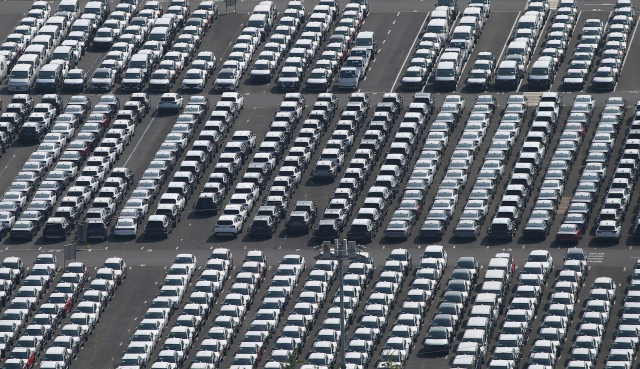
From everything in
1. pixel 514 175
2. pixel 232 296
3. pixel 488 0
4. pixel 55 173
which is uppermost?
pixel 488 0

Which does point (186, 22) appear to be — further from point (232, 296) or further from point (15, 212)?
point (232, 296)

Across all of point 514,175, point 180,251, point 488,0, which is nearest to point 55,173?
point 180,251

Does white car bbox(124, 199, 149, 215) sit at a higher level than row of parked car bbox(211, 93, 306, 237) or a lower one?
lower

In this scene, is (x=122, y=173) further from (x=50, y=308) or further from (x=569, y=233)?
(x=569, y=233)

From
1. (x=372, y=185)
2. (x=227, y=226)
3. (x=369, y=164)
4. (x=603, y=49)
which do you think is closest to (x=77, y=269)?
(x=227, y=226)

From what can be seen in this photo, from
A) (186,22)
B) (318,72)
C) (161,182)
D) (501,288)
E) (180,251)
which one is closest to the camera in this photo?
(501,288)

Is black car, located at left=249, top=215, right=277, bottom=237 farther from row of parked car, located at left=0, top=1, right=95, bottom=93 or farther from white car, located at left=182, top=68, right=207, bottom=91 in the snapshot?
row of parked car, located at left=0, top=1, right=95, bottom=93

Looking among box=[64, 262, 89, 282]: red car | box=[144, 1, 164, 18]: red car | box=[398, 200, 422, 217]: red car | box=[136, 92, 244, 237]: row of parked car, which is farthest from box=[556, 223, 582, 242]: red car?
box=[144, 1, 164, 18]: red car
